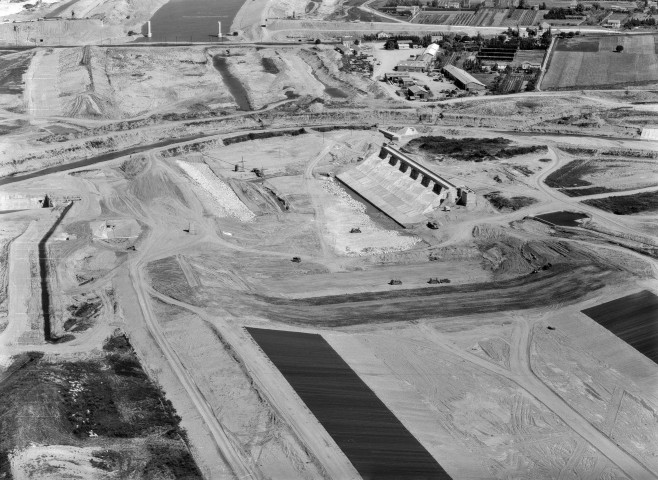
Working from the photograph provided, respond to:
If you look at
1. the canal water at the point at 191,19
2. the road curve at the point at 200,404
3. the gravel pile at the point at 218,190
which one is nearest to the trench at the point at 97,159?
the gravel pile at the point at 218,190

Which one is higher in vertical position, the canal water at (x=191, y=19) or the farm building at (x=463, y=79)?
the farm building at (x=463, y=79)

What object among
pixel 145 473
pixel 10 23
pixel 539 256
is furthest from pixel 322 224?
pixel 10 23

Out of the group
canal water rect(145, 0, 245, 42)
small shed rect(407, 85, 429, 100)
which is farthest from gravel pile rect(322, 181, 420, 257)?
canal water rect(145, 0, 245, 42)

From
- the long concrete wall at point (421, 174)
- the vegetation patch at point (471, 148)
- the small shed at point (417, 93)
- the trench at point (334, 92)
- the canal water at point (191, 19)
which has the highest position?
the long concrete wall at point (421, 174)

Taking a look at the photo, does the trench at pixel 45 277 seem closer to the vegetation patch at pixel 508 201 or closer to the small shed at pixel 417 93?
the vegetation patch at pixel 508 201

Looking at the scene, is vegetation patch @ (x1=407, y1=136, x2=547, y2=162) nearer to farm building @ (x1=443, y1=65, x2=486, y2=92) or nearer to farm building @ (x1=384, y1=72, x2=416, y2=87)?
farm building @ (x1=443, y1=65, x2=486, y2=92)

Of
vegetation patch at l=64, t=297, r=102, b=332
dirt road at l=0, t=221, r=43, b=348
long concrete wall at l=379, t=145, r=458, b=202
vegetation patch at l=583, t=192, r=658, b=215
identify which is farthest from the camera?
long concrete wall at l=379, t=145, r=458, b=202
